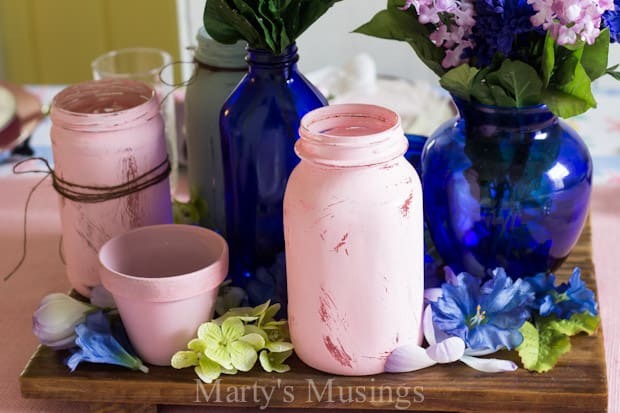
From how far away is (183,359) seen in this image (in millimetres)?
676

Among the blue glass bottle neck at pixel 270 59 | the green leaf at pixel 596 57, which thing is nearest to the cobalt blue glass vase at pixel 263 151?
the blue glass bottle neck at pixel 270 59

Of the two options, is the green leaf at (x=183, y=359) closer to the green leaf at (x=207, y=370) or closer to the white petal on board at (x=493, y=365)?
the green leaf at (x=207, y=370)

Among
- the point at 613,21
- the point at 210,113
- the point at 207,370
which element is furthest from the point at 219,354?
the point at 613,21

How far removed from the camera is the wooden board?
65cm

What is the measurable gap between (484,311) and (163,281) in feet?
0.77

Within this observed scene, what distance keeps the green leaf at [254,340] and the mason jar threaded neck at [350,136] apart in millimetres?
141

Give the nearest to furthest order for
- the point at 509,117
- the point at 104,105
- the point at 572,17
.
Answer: the point at 572,17
the point at 509,117
the point at 104,105

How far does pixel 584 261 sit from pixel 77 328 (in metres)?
0.43

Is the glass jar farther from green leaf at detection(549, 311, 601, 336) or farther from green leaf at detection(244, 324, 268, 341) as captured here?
green leaf at detection(549, 311, 601, 336)

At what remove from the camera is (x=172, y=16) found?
7.14ft

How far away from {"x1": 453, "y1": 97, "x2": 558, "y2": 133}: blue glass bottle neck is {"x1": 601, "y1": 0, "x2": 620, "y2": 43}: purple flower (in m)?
0.07

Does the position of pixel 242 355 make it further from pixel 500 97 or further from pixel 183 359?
pixel 500 97

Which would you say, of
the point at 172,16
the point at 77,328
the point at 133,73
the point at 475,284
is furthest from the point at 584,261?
the point at 172,16

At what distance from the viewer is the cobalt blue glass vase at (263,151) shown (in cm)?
72
